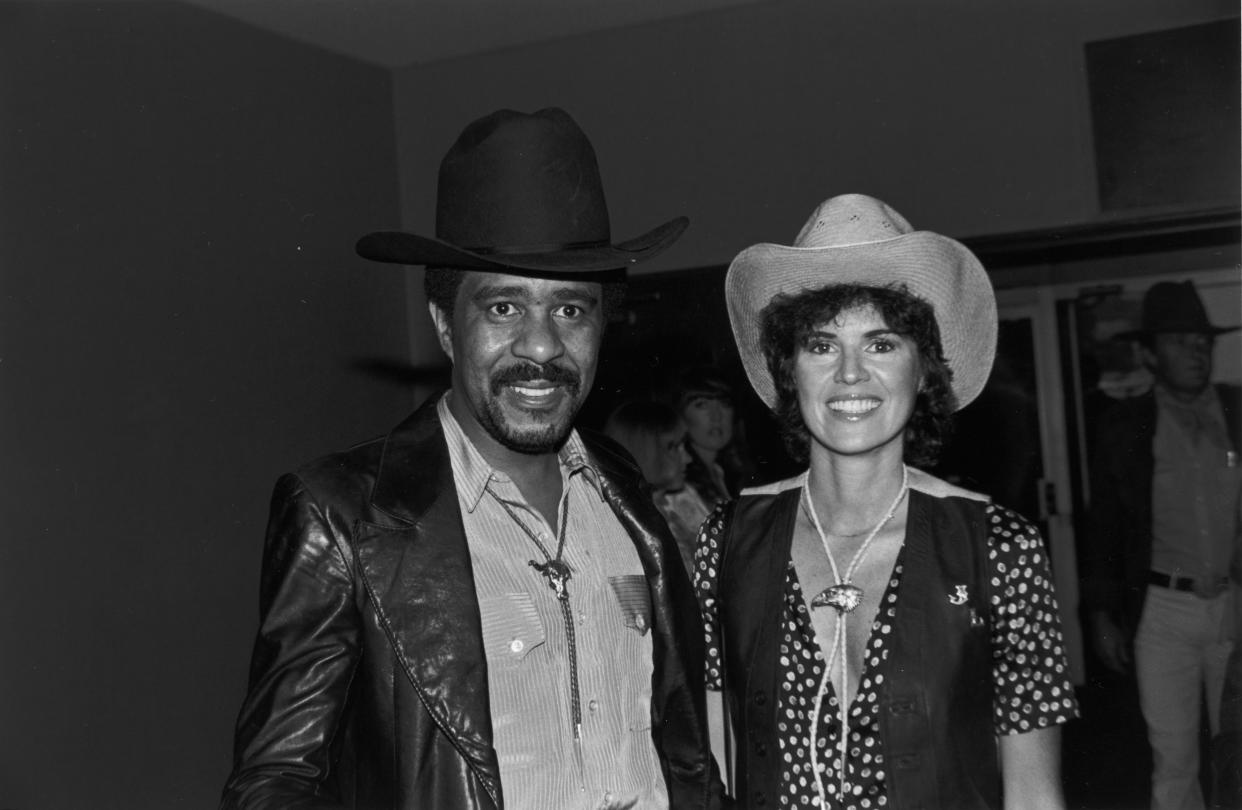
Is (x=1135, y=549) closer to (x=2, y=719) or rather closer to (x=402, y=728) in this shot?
(x=402, y=728)

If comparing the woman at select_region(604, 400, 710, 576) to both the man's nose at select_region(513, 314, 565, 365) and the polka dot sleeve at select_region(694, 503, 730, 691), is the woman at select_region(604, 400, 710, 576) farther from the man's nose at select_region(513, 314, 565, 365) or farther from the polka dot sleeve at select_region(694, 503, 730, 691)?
the man's nose at select_region(513, 314, 565, 365)

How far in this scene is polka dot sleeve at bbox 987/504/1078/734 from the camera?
2248 mm

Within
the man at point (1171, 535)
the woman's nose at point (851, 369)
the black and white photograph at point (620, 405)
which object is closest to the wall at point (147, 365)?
the black and white photograph at point (620, 405)

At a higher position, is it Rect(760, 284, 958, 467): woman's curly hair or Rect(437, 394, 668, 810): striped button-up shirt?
Rect(760, 284, 958, 467): woman's curly hair

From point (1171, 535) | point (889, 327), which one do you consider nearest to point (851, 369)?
point (889, 327)

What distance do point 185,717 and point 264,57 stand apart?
3114mm

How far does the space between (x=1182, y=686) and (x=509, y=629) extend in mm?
3329

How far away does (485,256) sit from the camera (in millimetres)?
2238

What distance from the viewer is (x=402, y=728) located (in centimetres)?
206

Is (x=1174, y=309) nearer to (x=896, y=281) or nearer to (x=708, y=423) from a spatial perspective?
(x=708, y=423)

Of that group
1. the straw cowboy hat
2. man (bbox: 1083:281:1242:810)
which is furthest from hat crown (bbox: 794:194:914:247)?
man (bbox: 1083:281:1242:810)

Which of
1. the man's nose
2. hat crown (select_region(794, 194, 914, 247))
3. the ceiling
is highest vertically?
the ceiling

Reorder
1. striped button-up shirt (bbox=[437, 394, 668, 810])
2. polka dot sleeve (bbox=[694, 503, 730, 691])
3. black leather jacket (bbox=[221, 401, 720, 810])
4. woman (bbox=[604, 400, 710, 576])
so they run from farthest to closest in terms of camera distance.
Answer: woman (bbox=[604, 400, 710, 576]) → polka dot sleeve (bbox=[694, 503, 730, 691]) → striped button-up shirt (bbox=[437, 394, 668, 810]) → black leather jacket (bbox=[221, 401, 720, 810])

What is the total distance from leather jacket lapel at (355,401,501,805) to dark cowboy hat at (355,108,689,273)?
0.44 m
